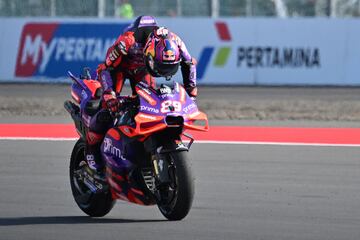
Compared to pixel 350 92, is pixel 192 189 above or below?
above

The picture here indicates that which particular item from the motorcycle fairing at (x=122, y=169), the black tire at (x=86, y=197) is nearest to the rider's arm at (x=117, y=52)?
the motorcycle fairing at (x=122, y=169)

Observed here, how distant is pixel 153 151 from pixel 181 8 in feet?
52.3

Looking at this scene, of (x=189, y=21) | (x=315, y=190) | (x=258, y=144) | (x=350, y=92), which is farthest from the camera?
(x=189, y=21)

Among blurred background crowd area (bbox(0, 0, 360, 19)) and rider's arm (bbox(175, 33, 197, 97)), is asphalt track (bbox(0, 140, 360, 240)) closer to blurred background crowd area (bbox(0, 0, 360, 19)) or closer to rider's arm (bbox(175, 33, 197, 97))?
rider's arm (bbox(175, 33, 197, 97))

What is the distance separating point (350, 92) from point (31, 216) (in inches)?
560

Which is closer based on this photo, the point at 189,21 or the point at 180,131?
the point at 180,131

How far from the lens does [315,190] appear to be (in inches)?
363

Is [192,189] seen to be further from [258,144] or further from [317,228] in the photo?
[258,144]

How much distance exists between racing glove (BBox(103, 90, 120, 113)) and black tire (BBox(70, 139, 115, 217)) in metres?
0.62

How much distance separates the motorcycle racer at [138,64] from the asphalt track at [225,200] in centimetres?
64

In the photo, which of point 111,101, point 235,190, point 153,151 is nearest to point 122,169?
point 153,151

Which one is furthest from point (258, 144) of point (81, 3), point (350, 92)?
point (81, 3)

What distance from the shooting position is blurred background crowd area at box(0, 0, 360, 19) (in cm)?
2236

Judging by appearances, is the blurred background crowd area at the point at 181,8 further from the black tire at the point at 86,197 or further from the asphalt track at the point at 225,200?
the black tire at the point at 86,197
